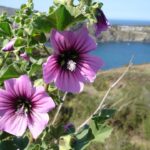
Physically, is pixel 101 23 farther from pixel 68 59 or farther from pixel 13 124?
pixel 13 124

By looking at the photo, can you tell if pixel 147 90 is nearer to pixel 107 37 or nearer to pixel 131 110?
pixel 131 110

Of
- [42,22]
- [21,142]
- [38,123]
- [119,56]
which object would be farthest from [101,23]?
[119,56]

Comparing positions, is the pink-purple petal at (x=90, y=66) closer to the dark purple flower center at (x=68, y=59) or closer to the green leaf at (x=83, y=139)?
the dark purple flower center at (x=68, y=59)

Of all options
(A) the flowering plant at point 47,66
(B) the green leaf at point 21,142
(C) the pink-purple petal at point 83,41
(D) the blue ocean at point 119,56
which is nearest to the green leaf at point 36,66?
(A) the flowering plant at point 47,66

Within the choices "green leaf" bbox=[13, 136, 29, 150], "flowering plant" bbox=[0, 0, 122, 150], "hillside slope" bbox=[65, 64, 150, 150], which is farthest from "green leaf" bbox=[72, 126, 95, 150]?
"hillside slope" bbox=[65, 64, 150, 150]

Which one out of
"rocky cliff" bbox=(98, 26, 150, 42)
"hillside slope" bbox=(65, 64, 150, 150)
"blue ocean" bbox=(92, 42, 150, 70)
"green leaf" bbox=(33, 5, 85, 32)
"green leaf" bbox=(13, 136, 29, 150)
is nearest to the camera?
"green leaf" bbox=(33, 5, 85, 32)

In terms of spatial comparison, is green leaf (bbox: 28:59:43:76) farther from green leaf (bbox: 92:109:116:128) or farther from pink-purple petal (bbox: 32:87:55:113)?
green leaf (bbox: 92:109:116:128)

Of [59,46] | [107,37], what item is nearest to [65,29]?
[59,46]
